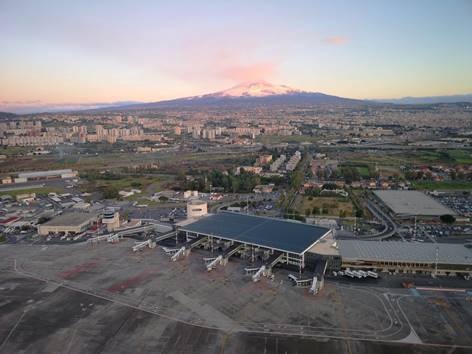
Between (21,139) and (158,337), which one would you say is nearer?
(158,337)

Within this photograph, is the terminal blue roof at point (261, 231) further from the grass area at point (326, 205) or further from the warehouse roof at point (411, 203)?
the warehouse roof at point (411, 203)

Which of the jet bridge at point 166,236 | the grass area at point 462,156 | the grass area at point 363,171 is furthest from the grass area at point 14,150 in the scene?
the grass area at point 462,156

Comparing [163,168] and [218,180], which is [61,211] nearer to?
[218,180]

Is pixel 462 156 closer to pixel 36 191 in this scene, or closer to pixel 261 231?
pixel 261 231

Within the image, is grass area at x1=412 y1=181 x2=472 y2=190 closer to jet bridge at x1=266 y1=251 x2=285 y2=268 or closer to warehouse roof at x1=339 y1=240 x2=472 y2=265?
warehouse roof at x1=339 y1=240 x2=472 y2=265

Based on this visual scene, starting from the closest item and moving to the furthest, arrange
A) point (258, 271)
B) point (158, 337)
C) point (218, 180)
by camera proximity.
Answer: point (158, 337) → point (258, 271) → point (218, 180)

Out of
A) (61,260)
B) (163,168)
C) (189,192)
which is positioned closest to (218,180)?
(189,192)

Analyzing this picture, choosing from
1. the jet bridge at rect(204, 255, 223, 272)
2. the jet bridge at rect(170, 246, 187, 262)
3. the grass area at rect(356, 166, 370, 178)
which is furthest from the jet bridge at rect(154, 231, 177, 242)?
the grass area at rect(356, 166, 370, 178)

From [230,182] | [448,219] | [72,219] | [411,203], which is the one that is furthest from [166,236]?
[411,203]

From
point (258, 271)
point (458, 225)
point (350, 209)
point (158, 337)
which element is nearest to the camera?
point (158, 337)
